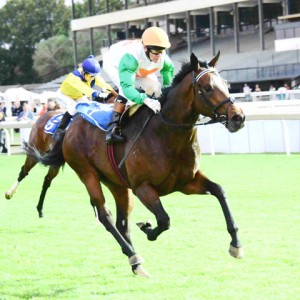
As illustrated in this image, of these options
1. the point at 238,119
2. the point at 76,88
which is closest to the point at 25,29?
the point at 76,88

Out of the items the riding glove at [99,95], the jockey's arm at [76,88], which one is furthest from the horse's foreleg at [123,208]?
the jockey's arm at [76,88]

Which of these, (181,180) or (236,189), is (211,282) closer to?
(181,180)

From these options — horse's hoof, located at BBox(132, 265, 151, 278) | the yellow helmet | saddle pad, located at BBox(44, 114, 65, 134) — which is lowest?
horse's hoof, located at BBox(132, 265, 151, 278)

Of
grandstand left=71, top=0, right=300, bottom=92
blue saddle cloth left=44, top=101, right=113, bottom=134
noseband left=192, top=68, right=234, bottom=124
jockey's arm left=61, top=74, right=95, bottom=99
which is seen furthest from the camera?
grandstand left=71, top=0, right=300, bottom=92

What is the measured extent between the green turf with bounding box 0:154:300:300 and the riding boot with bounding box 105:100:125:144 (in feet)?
3.12

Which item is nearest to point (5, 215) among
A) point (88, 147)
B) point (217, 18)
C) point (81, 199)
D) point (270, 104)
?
point (81, 199)

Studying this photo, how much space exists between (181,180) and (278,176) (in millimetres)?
6739

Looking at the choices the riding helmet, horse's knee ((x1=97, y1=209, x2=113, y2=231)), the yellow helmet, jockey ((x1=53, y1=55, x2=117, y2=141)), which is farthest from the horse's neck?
the riding helmet

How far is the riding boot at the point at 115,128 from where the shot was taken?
256 inches

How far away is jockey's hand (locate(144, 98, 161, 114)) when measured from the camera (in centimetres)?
623

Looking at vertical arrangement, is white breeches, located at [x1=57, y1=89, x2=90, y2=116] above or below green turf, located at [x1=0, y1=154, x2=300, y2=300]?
above

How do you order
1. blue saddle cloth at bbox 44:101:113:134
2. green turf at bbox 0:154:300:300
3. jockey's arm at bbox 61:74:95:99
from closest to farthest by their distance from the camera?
green turf at bbox 0:154:300:300
blue saddle cloth at bbox 44:101:113:134
jockey's arm at bbox 61:74:95:99

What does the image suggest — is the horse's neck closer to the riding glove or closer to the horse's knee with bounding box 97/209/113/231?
the horse's knee with bounding box 97/209/113/231

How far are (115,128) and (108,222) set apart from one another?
0.74 meters
